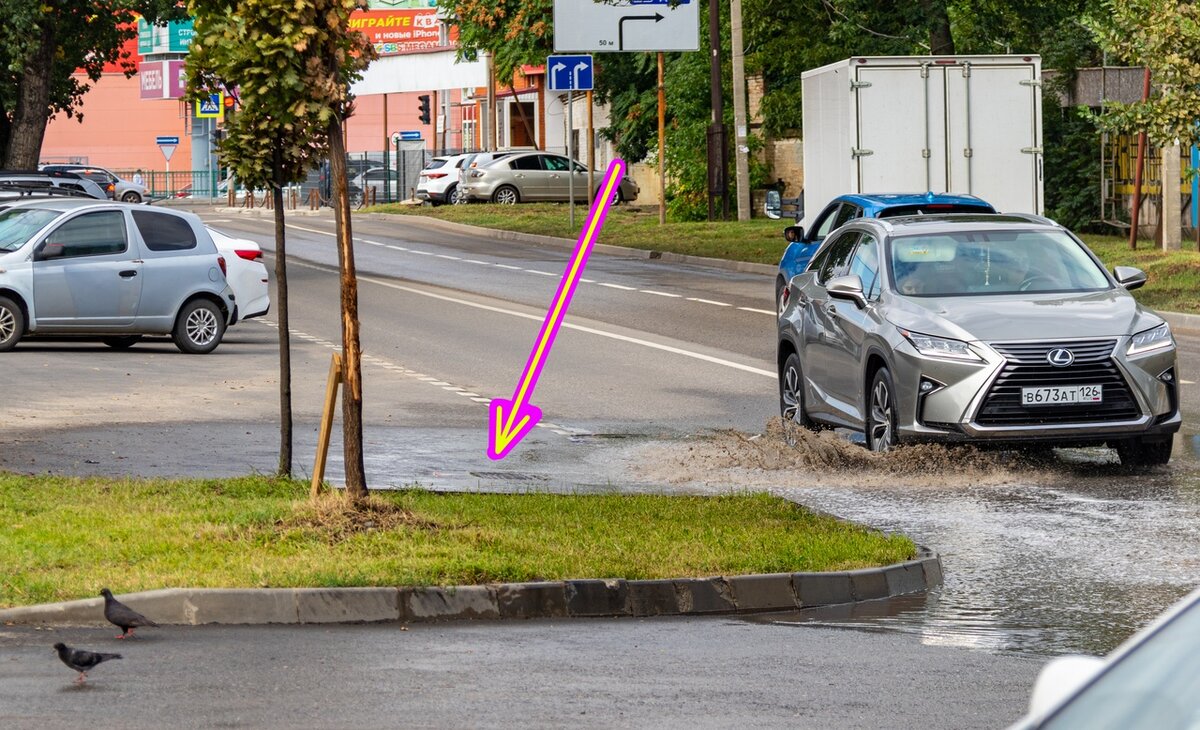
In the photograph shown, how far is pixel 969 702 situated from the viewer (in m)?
6.65

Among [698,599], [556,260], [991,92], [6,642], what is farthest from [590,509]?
[556,260]

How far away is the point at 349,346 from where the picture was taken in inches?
374

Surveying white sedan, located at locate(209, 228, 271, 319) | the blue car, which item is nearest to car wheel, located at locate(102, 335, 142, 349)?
white sedan, located at locate(209, 228, 271, 319)

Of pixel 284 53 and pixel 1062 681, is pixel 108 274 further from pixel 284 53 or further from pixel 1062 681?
pixel 1062 681

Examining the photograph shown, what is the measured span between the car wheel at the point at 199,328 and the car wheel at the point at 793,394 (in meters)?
8.24

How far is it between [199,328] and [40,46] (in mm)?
14774

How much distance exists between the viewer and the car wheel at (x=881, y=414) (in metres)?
12.9

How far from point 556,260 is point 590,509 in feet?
83.6

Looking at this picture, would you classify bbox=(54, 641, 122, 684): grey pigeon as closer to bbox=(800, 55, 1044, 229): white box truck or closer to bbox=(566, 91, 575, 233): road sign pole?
bbox=(800, 55, 1044, 229): white box truck

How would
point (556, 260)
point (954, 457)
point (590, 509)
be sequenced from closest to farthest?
point (590, 509)
point (954, 457)
point (556, 260)

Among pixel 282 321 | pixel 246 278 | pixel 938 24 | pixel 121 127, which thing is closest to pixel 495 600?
pixel 282 321

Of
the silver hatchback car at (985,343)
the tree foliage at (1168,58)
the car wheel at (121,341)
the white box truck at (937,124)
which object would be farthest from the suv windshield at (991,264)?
the tree foliage at (1168,58)

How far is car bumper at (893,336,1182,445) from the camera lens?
40.0ft

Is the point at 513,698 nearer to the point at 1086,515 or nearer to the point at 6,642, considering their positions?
the point at 6,642
